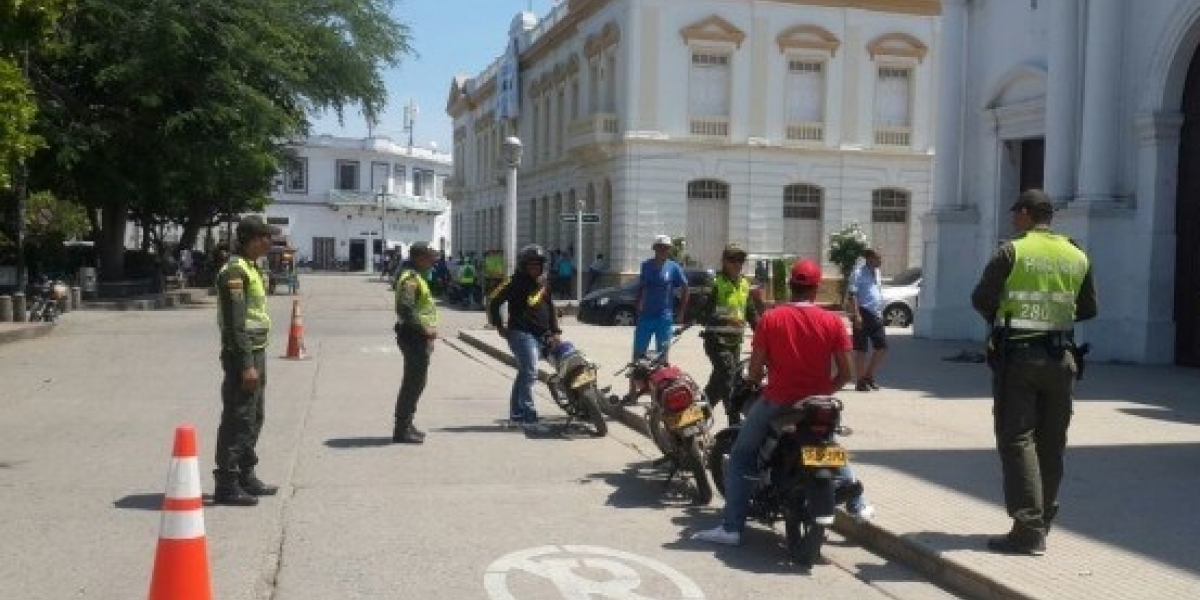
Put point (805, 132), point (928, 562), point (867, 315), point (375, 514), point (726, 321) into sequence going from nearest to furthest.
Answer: point (928, 562) < point (375, 514) < point (726, 321) < point (867, 315) < point (805, 132)

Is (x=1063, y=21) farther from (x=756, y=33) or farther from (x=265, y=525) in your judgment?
(x=756, y=33)

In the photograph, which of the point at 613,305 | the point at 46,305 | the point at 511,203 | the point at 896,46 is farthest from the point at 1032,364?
the point at 896,46

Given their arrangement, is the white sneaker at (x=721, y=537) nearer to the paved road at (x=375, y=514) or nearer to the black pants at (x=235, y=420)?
the paved road at (x=375, y=514)

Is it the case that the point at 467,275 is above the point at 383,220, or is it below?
below

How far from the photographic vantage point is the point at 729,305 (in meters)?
11.5

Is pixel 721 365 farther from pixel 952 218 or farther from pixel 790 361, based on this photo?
pixel 952 218

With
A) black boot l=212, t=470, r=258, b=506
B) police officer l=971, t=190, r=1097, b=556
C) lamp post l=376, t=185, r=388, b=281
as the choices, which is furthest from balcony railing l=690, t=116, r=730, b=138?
lamp post l=376, t=185, r=388, b=281

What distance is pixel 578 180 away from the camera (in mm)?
48500

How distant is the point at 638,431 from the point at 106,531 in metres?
5.77

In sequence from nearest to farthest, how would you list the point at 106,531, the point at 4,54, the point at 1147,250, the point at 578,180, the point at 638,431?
the point at 106,531 < the point at 638,431 < the point at 4,54 < the point at 1147,250 < the point at 578,180

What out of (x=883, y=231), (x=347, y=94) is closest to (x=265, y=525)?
(x=347, y=94)

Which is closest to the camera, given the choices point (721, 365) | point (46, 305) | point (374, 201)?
point (721, 365)

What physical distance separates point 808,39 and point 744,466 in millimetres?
37626

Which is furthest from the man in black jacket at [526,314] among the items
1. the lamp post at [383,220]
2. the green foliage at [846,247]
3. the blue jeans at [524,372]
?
the lamp post at [383,220]
